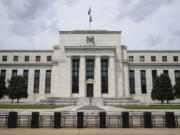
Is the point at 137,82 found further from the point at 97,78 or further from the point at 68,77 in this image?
the point at 68,77

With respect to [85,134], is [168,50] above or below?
above

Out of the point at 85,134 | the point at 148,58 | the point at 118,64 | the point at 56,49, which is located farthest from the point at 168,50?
the point at 85,134

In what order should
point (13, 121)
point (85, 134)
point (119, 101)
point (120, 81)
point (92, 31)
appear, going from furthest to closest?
point (92, 31) < point (120, 81) < point (119, 101) < point (13, 121) < point (85, 134)

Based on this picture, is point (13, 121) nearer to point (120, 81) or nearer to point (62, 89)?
point (62, 89)

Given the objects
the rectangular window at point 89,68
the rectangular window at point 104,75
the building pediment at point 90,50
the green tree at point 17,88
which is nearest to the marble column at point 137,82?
the rectangular window at point 104,75

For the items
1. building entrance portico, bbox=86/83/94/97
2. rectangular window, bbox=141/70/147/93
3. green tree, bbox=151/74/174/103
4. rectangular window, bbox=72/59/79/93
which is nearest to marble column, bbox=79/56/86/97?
building entrance portico, bbox=86/83/94/97

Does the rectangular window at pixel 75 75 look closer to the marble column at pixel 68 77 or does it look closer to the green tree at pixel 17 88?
the marble column at pixel 68 77

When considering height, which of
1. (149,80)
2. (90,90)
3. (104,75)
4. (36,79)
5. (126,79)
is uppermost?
(104,75)

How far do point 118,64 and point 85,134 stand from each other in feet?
142

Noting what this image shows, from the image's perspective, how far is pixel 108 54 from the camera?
50.0 metres

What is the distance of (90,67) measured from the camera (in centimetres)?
5091

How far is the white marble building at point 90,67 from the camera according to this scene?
4941 centimetres

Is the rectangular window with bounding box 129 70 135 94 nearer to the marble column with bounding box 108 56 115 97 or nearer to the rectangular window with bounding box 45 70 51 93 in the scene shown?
the marble column with bounding box 108 56 115 97

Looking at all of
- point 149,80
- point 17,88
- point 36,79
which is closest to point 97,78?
point 149,80
